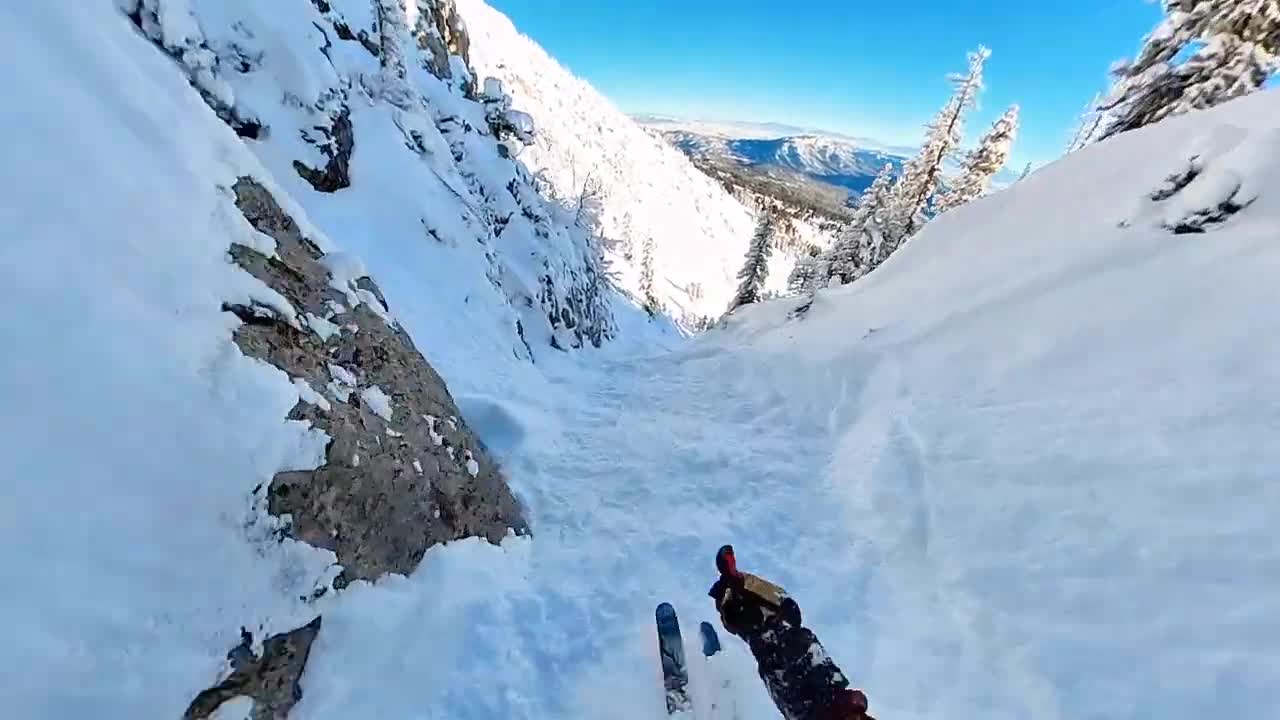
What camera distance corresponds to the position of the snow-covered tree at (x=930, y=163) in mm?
29297

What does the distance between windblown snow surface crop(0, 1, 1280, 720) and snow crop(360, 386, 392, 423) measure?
107cm

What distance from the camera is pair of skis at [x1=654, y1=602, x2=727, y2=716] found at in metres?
4.63

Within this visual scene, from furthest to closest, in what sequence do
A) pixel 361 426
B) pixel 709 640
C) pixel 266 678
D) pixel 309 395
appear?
1. pixel 709 640
2. pixel 361 426
3. pixel 309 395
4. pixel 266 678

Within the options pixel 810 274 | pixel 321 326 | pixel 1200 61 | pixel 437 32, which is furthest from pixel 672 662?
pixel 810 274

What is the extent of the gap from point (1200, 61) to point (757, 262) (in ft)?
86.4

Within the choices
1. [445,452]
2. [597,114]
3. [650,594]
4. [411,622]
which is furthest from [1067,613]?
[597,114]

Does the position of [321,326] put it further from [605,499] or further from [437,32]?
[437,32]

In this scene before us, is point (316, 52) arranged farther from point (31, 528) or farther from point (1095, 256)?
point (1095, 256)

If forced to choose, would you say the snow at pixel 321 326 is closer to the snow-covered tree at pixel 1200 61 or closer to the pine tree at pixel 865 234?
the snow-covered tree at pixel 1200 61

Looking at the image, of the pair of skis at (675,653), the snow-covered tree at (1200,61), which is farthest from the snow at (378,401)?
the snow-covered tree at (1200,61)

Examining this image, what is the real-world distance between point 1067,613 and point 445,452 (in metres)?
5.70

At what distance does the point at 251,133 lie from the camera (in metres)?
10.9

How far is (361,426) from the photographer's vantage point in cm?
497

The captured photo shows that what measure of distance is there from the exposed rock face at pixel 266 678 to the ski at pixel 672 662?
8.35 feet
